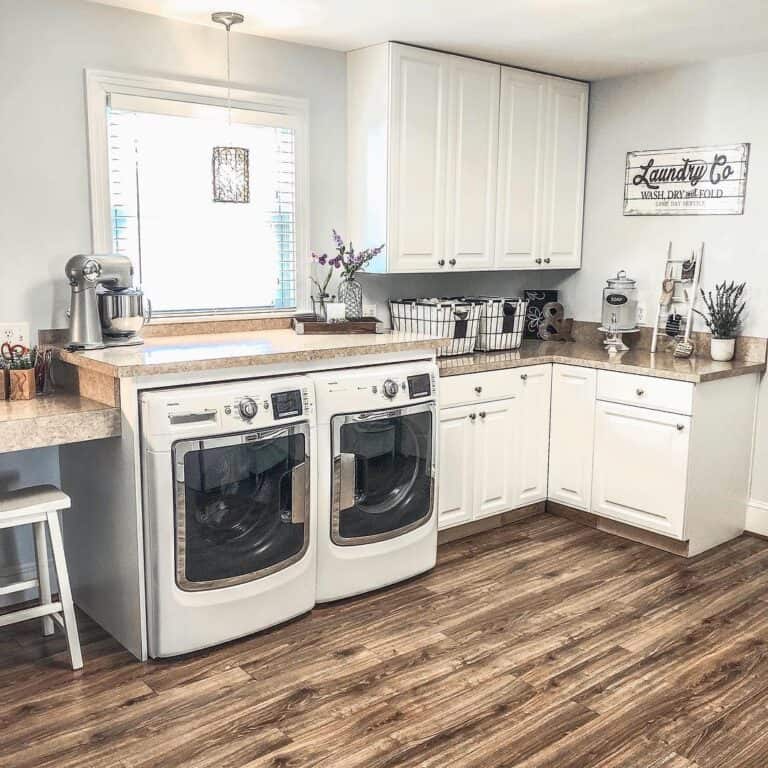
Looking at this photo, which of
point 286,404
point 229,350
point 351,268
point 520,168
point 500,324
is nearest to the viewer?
point 286,404

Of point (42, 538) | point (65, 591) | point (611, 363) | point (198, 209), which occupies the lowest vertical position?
point (65, 591)

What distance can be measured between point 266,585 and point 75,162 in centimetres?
176

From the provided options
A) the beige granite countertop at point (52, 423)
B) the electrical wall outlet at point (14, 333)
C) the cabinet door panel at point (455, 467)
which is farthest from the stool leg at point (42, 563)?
the cabinet door panel at point (455, 467)

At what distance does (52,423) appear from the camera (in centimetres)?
260

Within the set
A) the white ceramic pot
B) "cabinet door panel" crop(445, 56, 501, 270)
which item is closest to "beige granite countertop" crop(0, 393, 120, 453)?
"cabinet door panel" crop(445, 56, 501, 270)

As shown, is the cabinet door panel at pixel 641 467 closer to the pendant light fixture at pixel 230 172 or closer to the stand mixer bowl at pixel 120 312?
the pendant light fixture at pixel 230 172

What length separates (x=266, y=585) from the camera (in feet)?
9.63

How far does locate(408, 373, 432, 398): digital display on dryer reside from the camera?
327cm

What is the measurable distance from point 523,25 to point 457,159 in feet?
2.39

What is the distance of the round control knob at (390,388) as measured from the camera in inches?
125

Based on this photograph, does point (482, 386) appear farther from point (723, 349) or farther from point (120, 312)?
point (120, 312)

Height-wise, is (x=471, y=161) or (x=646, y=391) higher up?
(x=471, y=161)

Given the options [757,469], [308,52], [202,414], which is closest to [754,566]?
[757,469]

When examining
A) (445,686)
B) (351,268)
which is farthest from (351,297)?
(445,686)
